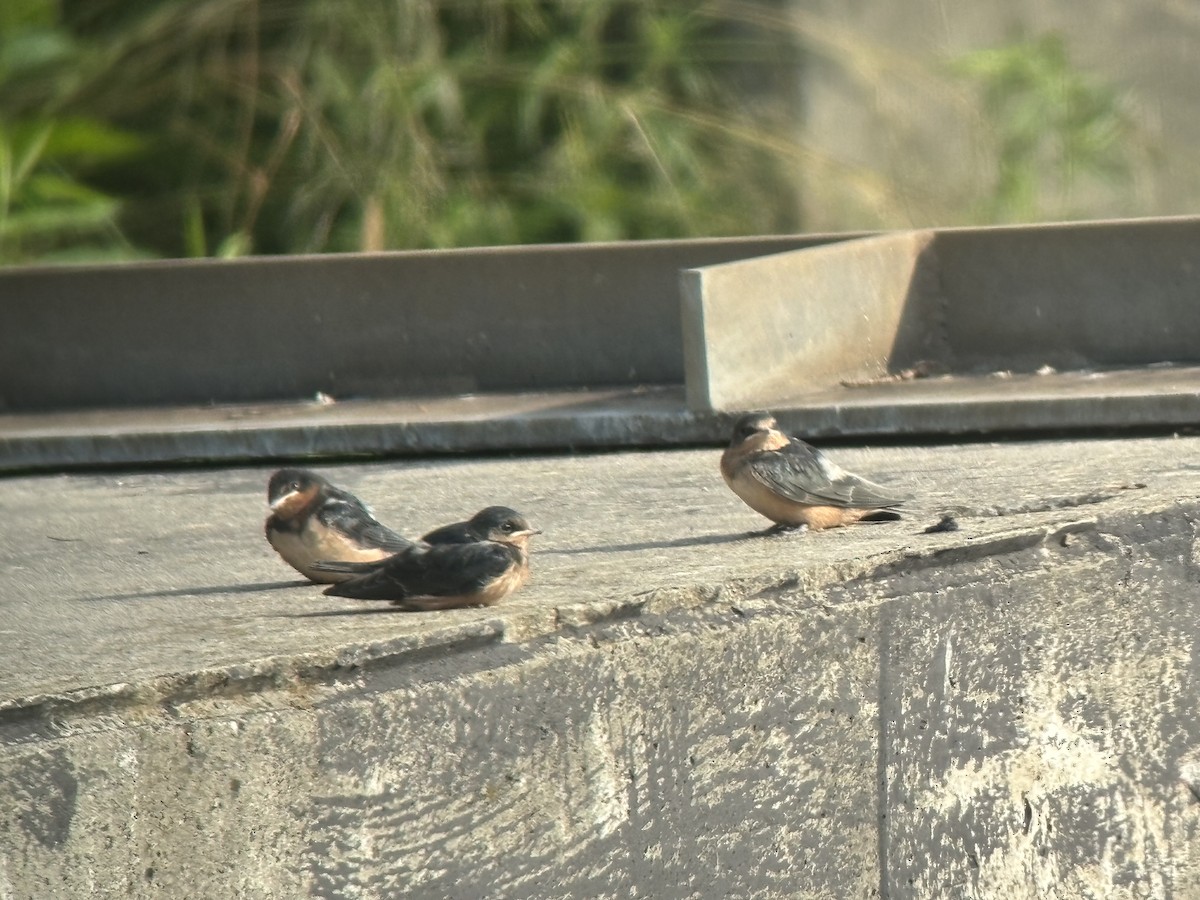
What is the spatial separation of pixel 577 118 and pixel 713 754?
23.1 feet

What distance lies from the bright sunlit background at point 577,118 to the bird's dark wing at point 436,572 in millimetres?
6066

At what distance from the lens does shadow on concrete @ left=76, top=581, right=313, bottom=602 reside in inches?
140

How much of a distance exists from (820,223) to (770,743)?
7.01 meters

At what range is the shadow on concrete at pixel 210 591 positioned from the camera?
354 cm

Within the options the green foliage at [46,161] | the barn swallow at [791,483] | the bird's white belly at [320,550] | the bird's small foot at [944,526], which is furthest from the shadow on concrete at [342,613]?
the green foliage at [46,161]

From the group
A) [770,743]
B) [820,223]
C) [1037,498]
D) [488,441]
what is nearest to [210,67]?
[820,223]

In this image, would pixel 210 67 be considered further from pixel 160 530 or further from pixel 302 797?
pixel 302 797

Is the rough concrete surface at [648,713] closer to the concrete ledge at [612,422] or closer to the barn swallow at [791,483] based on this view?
the barn swallow at [791,483]

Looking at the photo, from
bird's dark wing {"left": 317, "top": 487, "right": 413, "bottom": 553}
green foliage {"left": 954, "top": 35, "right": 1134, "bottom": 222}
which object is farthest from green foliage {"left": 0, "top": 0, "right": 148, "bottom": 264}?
bird's dark wing {"left": 317, "top": 487, "right": 413, "bottom": 553}

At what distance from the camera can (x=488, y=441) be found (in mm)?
5770

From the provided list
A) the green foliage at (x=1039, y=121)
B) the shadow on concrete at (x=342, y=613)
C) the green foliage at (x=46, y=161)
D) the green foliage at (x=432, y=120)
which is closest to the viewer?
the shadow on concrete at (x=342, y=613)

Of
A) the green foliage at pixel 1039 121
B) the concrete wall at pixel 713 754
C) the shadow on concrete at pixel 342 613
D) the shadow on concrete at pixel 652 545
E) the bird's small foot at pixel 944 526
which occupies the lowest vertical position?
the concrete wall at pixel 713 754

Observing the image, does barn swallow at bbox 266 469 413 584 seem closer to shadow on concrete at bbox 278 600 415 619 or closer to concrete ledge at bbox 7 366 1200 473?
shadow on concrete at bbox 278 600 415 619

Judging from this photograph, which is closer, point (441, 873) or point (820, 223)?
point (441, 873)
